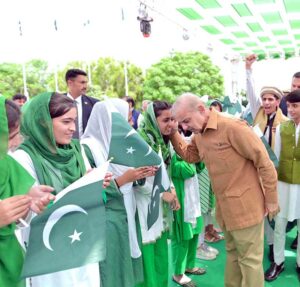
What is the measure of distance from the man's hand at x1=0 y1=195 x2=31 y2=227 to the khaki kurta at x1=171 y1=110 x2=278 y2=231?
1.38m

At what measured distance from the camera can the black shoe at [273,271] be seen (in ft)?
10.1

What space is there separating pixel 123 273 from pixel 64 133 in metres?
0.93

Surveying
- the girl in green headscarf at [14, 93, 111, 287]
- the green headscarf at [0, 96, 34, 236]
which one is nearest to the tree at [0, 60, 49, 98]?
the girl in green headscarf at [14, 93, 111, 287]

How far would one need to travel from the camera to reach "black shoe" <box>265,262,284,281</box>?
121 inches

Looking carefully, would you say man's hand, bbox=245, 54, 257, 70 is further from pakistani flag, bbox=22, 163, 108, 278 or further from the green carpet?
pakistani flag, bbox=22, 163, 108, 278

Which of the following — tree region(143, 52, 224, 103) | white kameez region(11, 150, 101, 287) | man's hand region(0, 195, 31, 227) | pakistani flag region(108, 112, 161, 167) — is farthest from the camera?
tree region(143, 52, 224, 103)

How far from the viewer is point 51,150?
A: 1.62 meters

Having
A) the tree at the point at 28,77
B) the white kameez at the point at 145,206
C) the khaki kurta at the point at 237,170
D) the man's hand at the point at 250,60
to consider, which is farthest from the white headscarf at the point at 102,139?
the tree at the point at 28,77

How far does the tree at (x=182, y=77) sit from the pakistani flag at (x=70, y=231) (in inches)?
828

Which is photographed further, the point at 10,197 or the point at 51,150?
the point at 51,150

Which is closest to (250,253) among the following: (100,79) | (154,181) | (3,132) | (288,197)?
(154,181)

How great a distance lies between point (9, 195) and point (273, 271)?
266 centimetres

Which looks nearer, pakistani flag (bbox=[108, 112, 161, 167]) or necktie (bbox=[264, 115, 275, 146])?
pakistani flag (bbox=[108, 112, 161, 167])

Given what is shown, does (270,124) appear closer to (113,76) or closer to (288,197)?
(288,197)
